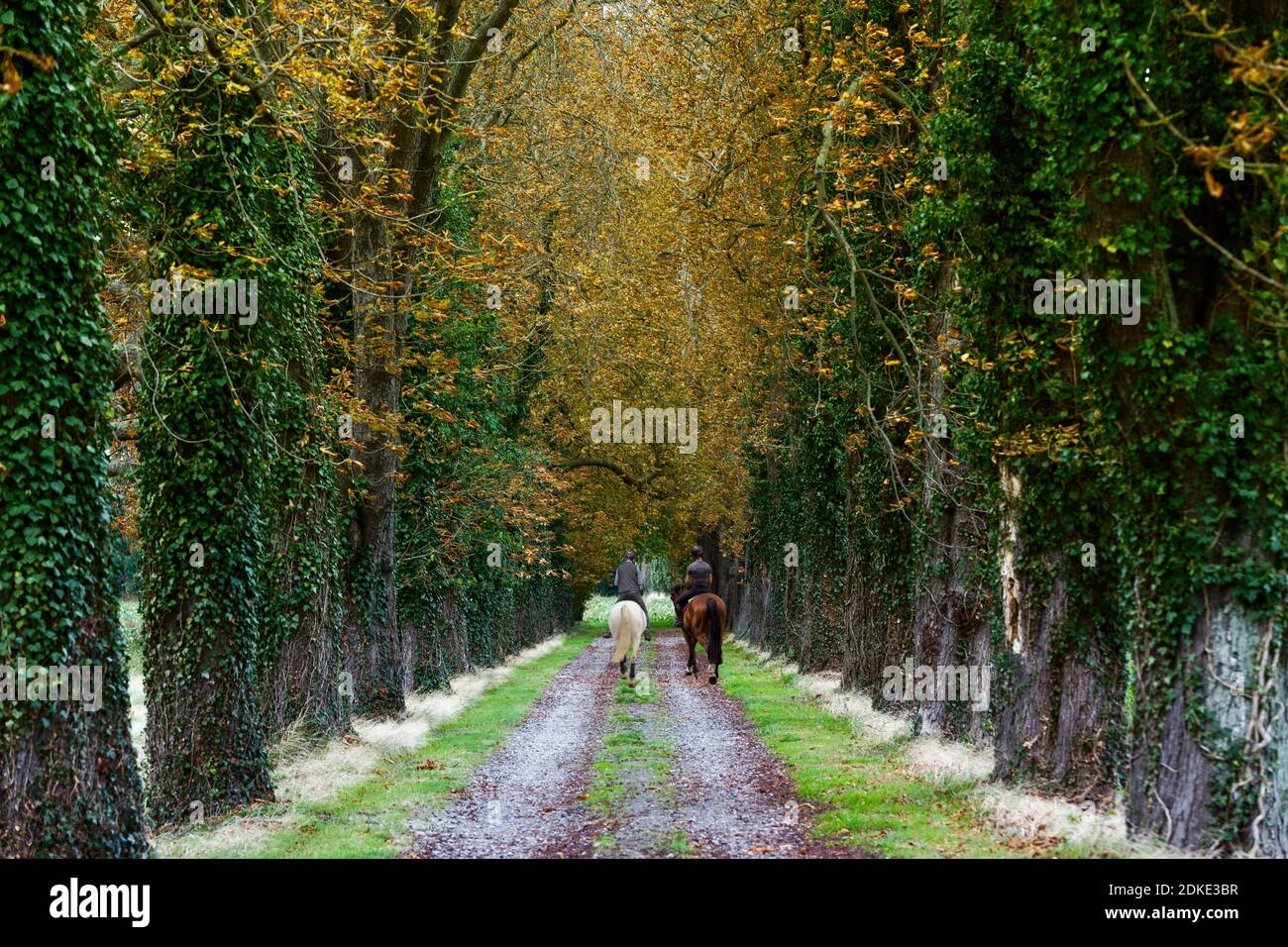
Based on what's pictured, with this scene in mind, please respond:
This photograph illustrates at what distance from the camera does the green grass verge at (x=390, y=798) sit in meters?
10.2

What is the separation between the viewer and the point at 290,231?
1389 centimetres

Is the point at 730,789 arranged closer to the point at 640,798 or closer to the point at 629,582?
the point at 640,798

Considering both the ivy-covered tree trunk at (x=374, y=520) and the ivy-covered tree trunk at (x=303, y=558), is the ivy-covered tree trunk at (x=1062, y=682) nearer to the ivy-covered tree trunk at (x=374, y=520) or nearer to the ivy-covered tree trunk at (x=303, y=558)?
the ivy-covered tree trunk at (x=303, y=558)

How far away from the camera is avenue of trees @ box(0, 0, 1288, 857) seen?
8.10 m

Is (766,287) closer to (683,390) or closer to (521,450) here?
(521,450)

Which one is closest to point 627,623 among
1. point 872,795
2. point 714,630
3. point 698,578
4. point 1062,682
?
point 714,630

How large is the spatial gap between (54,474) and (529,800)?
653 cm

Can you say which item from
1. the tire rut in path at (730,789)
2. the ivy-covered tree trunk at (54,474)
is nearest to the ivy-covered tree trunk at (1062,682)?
the tire rut in path at (730,789)

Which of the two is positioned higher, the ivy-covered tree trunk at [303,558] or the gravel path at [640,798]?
the ivy-covered tree trunk at [303,558]

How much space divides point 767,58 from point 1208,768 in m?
15.9

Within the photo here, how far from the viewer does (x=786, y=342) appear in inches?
928

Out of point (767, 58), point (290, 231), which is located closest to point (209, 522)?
point (290, 231)

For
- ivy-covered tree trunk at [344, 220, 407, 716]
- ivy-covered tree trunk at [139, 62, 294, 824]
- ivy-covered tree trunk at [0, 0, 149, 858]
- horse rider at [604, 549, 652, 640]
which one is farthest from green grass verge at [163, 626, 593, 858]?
horse rider at [604, 549, 652, 640]

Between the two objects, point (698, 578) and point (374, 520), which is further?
point (698, 578)
